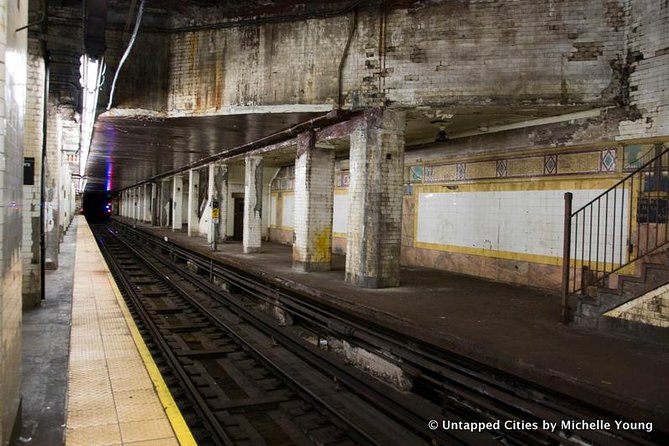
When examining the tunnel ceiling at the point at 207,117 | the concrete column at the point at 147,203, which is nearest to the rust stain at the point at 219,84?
the tunnel ceiling at the point at 207,117

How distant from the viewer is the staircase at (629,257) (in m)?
5.76

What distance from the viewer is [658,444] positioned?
3.90 metres

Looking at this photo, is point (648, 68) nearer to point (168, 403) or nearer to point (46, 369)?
point (168, 403)

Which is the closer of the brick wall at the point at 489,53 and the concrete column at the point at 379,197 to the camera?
the brick wall at the point at 489,53

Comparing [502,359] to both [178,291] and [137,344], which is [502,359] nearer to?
[137,344]

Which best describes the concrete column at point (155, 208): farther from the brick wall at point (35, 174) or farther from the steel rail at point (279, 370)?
the brick wall at point (35, 174)

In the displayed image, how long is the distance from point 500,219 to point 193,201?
52.3 ft

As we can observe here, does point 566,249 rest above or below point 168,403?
above

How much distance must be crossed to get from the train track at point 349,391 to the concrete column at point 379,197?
1.31 meters

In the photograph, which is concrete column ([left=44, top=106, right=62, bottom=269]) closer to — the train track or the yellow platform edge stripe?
the train track

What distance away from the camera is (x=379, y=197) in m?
9.14

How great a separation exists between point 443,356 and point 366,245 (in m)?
3.47

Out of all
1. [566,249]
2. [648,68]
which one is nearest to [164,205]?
[566,249]

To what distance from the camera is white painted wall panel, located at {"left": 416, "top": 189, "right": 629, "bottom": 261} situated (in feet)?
29.6
